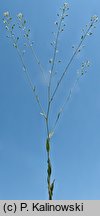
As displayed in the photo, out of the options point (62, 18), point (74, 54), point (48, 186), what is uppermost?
point (62, 18)

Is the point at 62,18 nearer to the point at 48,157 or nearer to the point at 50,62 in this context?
the point at 50,62

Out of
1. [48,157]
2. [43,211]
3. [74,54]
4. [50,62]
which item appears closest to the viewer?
[43,211]

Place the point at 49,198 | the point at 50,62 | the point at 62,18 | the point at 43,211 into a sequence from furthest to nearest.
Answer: the point at 62,18, the point at 50,62, the point at 49,198, the point at 43,211

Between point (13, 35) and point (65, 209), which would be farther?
point (13, 35)

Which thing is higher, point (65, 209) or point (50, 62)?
point (50, 62)

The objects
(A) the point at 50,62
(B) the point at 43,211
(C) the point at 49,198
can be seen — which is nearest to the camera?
(B) the point at 43,211

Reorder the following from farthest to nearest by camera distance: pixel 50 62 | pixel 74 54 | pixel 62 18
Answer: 1. pixel 62 18
2. pixel 74 54
3. pixel 50 62

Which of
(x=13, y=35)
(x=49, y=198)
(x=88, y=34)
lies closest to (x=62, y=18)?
(x=88, y=34)

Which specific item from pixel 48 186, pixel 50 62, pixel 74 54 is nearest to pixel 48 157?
pixel 48 186

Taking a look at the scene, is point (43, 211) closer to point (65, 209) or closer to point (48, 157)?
point (65, 209)
